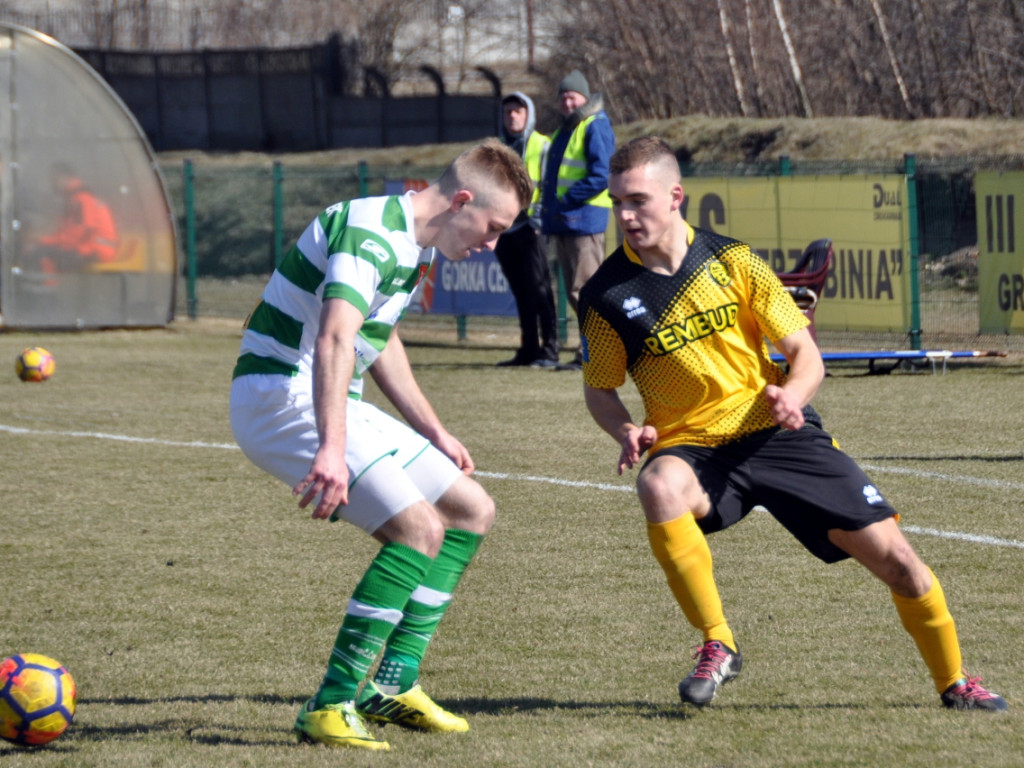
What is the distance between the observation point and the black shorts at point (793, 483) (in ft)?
13.1

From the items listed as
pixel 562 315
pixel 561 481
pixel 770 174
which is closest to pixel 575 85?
pixel 770 174

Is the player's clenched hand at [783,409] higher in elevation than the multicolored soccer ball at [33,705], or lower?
higher

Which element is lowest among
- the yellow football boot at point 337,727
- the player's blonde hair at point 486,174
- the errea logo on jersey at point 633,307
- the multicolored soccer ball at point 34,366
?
the yellow football boot at point 337,727

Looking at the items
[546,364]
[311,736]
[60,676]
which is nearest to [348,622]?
[311,736]

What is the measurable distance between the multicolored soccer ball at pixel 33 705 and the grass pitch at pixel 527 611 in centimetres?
6

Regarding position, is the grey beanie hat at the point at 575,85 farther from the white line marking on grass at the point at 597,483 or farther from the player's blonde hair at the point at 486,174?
the player's blonde hair at the point at 486,174

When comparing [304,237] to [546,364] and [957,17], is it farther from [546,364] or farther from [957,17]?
[957,17]

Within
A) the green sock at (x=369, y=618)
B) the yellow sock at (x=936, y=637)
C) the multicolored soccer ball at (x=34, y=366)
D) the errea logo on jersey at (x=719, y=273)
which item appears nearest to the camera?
the green sock at (x=369, y=618)

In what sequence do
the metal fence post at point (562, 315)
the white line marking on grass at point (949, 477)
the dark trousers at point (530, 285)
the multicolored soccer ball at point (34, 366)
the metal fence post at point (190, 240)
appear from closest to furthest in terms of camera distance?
the white line marking on grass at point (949, 477)
the multicolored soccer ball at point (34, 366)
the dark trousers at point (530, 285)
the metal fence post at point (562, 315)
the metal fence post at point (190, 240)

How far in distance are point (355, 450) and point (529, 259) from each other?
899cm

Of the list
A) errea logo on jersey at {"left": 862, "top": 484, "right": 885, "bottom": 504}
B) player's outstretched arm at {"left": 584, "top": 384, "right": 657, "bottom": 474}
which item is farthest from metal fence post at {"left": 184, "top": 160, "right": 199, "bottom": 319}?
errea logo on jersey at {"left": 862, "top": 484, "right": 885, "bottom": 504}

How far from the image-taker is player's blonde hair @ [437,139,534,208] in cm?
375

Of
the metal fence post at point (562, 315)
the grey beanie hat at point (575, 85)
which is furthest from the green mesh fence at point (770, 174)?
the grey beanie hat at point (575, 85)

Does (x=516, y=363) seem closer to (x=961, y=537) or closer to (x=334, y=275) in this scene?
(x=961, y=537)
